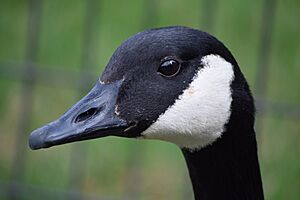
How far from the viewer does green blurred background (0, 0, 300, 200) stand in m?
3.49

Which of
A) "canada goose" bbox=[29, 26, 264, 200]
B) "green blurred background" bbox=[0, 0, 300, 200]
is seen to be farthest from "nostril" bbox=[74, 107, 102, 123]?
"green blurred background" bbox=[0, 0, 300, 200]

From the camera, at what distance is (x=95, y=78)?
3.40m

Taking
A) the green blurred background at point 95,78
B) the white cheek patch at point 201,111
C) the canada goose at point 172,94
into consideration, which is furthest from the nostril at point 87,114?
the green blurred background at point 95,78

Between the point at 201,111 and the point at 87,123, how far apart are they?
29 centimetres

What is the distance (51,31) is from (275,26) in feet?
3.65

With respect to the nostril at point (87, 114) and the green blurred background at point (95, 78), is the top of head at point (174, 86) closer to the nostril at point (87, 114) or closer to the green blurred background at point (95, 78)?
the nostril at point (87, 114)

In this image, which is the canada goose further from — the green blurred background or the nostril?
the green blurred background

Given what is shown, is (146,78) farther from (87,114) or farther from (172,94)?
(87,114)

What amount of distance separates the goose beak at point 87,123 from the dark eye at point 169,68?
0.11 meters

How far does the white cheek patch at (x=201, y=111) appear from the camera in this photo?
77.0 inches

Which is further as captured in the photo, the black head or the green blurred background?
the green blurred background

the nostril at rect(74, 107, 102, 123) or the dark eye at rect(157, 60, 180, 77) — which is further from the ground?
the dark eye at rect(157, 60, 180, 77)

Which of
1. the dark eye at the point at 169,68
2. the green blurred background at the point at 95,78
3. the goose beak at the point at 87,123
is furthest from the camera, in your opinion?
the green blurred background at the point at 95,78

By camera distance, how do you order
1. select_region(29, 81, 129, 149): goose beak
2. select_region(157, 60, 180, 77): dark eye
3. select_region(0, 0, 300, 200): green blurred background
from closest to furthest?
1. select_region(29, 81, 129, 149): goose beak
2. select_region(157, 60, 180, 77): dark eye
3. select_region(0, 0, 300, 200): green blurred background
